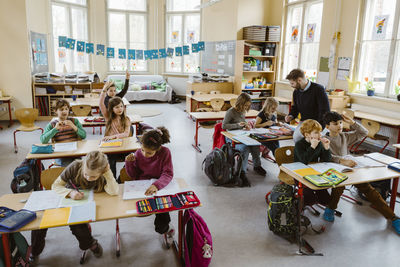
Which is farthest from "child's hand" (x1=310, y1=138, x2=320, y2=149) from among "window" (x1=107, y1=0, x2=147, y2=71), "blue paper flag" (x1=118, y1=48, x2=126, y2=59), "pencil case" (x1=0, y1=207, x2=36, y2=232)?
"window" (x1=107, y1=0, x2=147, y2=71)

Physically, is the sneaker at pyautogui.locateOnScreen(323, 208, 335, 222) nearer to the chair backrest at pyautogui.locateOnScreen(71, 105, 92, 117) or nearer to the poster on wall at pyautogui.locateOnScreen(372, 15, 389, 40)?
the poster on wall at pyautogui.locateOnScreen(372, 15, 389, 40)

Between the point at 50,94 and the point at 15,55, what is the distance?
3.76 feet

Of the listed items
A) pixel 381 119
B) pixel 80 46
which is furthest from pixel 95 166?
pixel 80 46

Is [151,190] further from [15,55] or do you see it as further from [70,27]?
[70,27]

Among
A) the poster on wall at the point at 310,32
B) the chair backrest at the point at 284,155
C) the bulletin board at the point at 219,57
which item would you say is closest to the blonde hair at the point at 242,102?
the chair backrest at the point at 284,155

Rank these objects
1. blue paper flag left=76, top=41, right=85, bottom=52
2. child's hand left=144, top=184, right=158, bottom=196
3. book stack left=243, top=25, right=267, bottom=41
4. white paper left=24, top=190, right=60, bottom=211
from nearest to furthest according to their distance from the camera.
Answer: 1. white paper left=24, top=190, right=60, bottom=211
2. child's hand left=144, top=184, right=158, bottom=196
3. book stack left=243, top=25, right=267, bottom=41
4. blue paper flag left=76, top=41, right=85, bottom=52

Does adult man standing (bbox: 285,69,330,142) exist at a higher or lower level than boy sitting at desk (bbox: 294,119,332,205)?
higher

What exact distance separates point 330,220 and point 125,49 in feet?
30.7

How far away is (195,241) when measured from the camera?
2371mm

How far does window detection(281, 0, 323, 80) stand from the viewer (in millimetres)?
7492

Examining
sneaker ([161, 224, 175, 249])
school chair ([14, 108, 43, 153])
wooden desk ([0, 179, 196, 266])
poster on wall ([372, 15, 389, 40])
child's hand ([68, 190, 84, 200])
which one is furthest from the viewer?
poster on wall ([372, 15, 389, 40])

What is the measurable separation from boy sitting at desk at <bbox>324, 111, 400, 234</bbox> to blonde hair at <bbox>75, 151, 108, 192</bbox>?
2.24 m

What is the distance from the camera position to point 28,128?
5.57 meters

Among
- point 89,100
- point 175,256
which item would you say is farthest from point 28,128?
point 175,256
